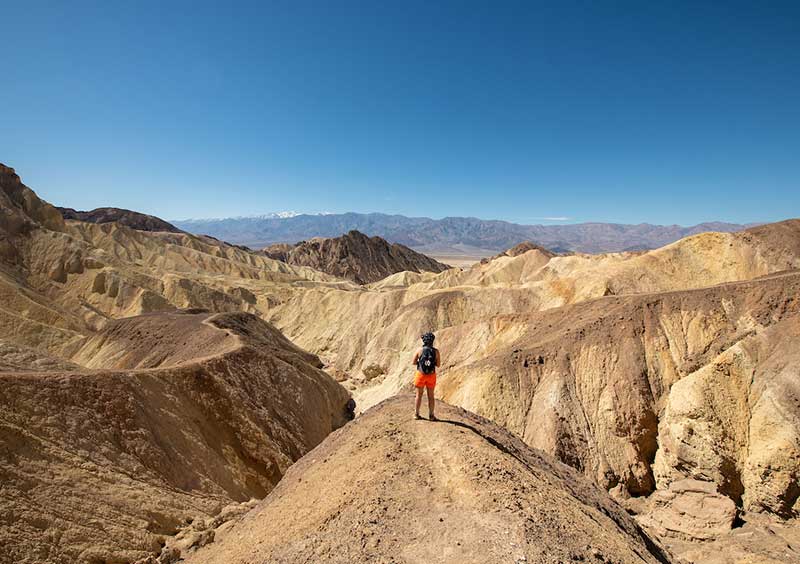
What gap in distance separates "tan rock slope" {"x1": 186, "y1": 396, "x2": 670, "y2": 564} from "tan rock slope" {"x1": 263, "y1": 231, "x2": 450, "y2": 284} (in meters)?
115

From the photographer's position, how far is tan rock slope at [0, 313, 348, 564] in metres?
10.6

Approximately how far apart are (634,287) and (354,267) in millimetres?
100789

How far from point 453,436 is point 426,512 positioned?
2101 mm

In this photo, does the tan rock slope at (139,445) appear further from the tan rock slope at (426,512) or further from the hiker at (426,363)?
the hiker at (426,363)

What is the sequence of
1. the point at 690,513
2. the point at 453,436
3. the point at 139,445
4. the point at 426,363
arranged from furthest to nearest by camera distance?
1. the point at 690,513
2. the point at 139,445
3. the point at 426,363
4. the point at 453,436

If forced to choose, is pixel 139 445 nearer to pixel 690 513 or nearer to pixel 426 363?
pixel 426 363

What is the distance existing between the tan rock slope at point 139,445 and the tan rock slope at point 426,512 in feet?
10.9

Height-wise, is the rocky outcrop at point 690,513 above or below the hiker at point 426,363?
below

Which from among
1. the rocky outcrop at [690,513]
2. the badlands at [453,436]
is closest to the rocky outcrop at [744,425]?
the badlands at [453,436]

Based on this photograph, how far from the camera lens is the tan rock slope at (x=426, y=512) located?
598cm

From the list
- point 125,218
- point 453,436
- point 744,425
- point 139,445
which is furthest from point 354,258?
point 453,436

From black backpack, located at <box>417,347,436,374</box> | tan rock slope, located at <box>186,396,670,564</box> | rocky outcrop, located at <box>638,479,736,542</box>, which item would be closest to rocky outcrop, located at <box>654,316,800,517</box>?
rocky outcrop, located at <box>638,479,736,542</box>

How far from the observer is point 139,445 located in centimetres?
1438

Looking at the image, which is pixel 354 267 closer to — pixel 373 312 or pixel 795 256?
pixel 373 312
